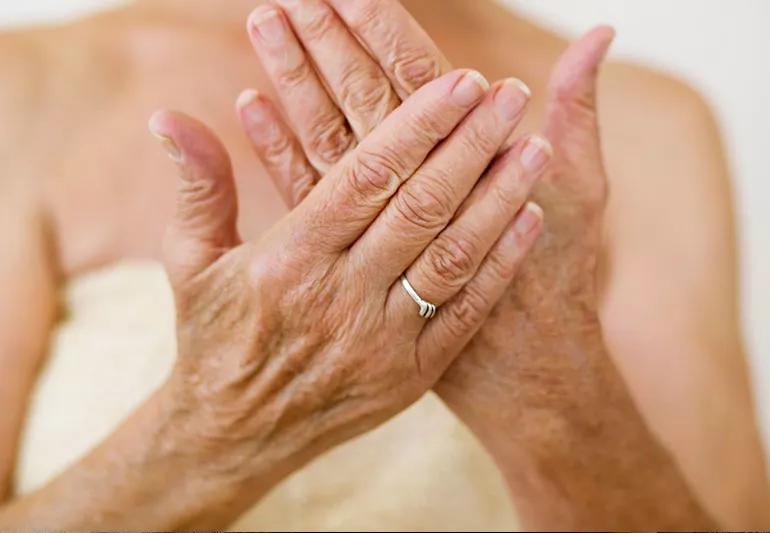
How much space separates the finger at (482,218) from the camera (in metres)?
0.74

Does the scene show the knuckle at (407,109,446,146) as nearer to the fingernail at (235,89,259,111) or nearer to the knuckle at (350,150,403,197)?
the knuckle at (350,150,403,197)

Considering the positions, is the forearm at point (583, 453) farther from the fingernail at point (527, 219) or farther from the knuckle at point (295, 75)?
the knuckle at point (295, 75)

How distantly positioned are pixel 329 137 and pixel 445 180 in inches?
4.8

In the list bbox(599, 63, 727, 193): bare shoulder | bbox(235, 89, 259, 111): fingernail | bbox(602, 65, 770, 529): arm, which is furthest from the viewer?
bbox(599, 63, 727, 193): bare shoulder

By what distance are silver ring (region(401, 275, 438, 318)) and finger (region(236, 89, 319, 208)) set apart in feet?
0.43

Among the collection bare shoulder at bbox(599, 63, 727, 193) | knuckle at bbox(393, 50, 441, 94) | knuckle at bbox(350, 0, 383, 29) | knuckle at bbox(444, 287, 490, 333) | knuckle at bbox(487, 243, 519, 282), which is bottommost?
bare shoulder at bbox(599, 63, 727, 193)

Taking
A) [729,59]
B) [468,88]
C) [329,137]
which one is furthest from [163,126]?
[729,59]

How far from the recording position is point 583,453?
89 centimetres

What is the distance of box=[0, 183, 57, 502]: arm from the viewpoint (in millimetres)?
996

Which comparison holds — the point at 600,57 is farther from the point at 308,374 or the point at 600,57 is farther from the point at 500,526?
the point at 500,526

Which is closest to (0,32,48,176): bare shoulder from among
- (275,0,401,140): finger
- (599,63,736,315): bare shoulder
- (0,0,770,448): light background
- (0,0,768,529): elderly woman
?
(0,0,768,529): elderly woman

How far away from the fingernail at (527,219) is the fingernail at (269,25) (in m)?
0.23

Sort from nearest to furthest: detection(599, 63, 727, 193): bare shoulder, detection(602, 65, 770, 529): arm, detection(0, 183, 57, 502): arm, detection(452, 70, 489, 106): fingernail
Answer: detection(452, 70, 489, 106): fingernail
detection(0, 183, 57, 502): arm
detection(602, 65, 770, 529): arm
detection(599, 63, 727, 193): bare shoulder

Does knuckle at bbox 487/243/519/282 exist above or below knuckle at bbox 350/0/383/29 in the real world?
below
